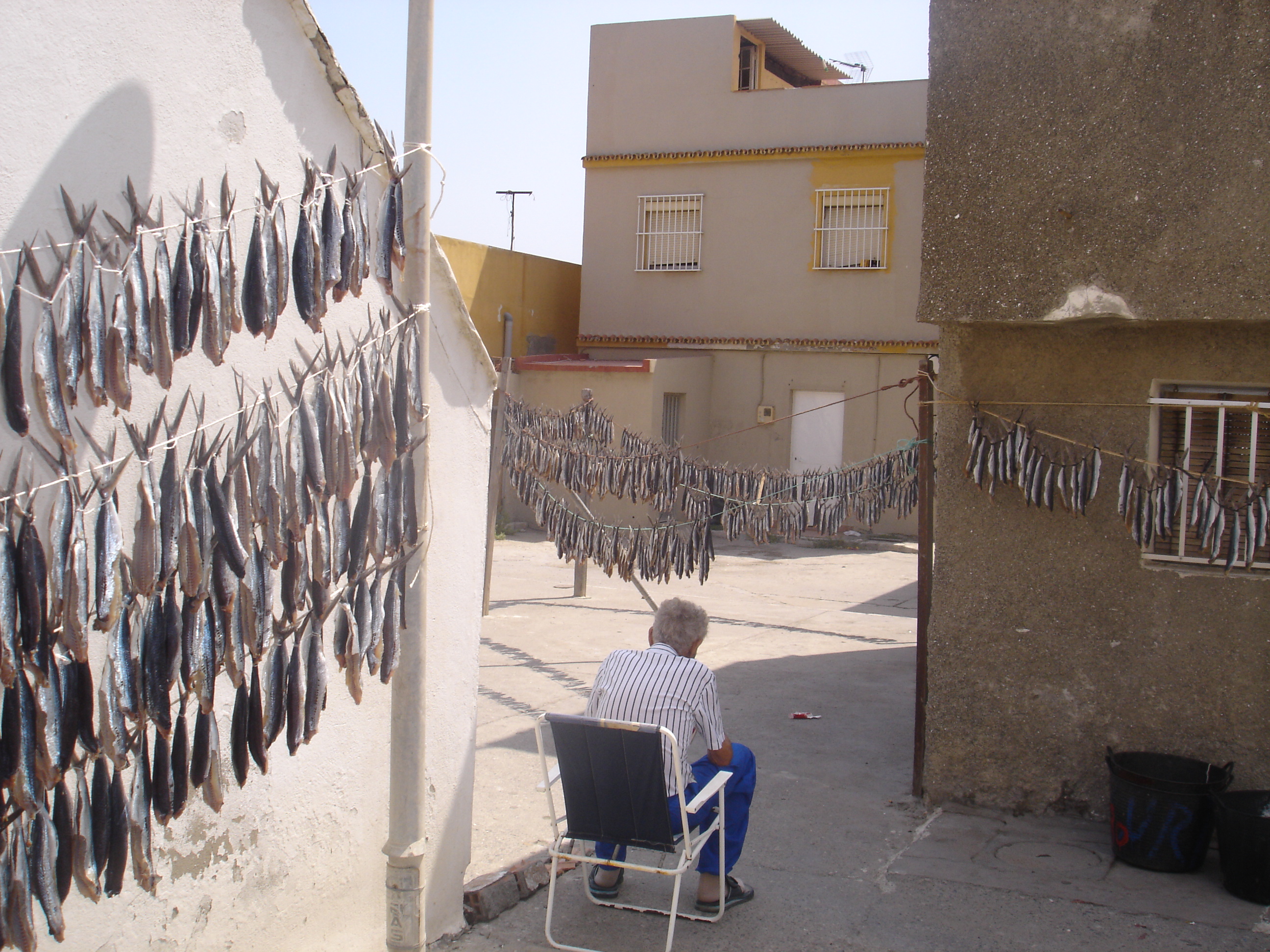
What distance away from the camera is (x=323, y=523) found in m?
2.94

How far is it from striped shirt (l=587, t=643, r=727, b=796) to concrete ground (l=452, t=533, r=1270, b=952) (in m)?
0.82

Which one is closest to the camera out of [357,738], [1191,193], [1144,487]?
[357,738]

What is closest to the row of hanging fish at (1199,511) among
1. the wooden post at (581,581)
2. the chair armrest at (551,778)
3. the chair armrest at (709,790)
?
the chair armrest at (709,790)

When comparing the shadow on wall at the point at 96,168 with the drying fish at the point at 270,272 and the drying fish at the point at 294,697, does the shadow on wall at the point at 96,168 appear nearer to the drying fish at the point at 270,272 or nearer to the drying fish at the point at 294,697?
the drying fish at the point at 270,272

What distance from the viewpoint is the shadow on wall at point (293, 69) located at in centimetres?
312

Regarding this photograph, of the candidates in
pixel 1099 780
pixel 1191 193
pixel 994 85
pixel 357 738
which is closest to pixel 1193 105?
pixel 1191 193

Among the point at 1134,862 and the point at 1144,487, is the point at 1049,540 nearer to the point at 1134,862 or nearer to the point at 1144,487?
the point at 1144,487

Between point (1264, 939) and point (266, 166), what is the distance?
15.3 feet

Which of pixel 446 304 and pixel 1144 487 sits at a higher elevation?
pixel 446 304

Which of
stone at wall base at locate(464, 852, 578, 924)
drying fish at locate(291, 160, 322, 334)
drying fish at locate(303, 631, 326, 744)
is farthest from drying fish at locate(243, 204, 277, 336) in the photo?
stone at wall base at locate(464, 852, 578, 924)

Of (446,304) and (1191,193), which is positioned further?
(1191,193)

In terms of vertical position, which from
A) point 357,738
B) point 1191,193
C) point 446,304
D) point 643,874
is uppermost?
point 1191,193

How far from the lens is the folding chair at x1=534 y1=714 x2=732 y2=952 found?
3934 mm

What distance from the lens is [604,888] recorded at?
460 cm
